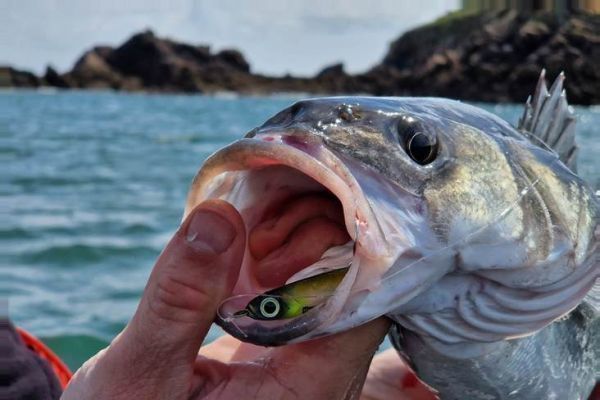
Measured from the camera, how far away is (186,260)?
146cm

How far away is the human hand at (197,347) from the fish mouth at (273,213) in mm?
68

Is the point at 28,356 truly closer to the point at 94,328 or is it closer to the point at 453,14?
the point at 94,328

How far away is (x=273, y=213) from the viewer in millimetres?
1631

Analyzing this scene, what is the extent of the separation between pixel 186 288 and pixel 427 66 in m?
57.9

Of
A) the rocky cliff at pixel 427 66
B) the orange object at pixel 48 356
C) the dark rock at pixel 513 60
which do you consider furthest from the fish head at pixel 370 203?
the dark rock at pixel 513 60

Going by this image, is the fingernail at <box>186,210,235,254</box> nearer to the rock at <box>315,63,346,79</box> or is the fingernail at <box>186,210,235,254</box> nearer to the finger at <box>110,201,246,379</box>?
the finger at <box>110,201,246,379</box>

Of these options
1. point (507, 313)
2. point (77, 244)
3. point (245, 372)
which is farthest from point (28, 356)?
point (77, 244)

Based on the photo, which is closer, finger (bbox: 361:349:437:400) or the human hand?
the human hand

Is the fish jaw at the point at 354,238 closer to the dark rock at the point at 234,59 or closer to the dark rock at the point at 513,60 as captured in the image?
the dark rock at the point at 513,60

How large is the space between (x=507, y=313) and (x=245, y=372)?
1.69 feet

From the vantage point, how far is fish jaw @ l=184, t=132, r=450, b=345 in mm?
1393

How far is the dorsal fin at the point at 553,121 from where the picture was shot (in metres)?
2.16

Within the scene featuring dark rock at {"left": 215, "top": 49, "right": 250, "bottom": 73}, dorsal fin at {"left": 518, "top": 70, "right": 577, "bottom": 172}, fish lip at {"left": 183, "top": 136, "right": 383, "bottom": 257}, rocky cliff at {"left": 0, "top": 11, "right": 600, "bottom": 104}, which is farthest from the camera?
dark rock at {"left": 215, "top": 49, "right": 250, "bottom": 73}

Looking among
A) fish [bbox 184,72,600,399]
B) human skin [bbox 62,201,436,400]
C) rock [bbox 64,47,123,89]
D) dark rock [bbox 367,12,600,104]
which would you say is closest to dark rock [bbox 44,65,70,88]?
rock [bbox 64,47,123,89]
